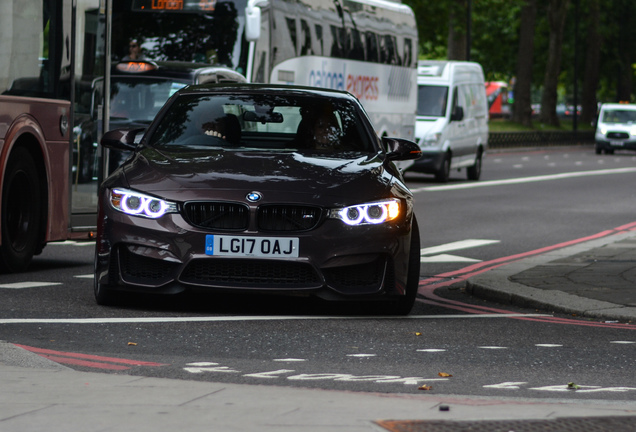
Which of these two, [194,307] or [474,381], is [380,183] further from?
[474,381]

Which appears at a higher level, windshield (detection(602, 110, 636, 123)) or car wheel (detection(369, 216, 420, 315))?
car wheel (detection(369, 216, 420, 315))

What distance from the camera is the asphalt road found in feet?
20.6

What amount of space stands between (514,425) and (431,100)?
81.8 ft

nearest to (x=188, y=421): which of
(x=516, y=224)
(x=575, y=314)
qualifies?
(x=575, y=314)

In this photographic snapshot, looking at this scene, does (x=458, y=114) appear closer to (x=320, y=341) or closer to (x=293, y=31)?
(x=293, y=31)

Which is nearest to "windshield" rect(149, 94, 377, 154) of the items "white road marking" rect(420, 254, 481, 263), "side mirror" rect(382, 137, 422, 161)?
"side mirror" rect(382, 137, 422, 161)

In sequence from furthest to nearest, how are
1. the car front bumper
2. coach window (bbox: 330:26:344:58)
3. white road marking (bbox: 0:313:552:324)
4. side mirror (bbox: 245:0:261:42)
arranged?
coach window (bbox: 330:26:344:58), side mirror (bbox: 245:0:261:42), the car front bumper, white road marking (bbox: 0:313:552:324)

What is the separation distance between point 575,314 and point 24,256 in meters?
4.42

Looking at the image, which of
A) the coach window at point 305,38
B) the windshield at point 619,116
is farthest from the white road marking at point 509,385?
the windshield at point 619,116

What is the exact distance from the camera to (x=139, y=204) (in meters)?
8.22

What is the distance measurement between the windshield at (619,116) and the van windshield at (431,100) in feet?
79.0

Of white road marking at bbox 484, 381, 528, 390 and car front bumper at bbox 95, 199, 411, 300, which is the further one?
car front bumper at bbox 95, 199, 411, 300

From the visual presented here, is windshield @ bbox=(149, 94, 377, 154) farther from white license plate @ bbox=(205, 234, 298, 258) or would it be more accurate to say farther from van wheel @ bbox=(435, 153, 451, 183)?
van wheel @ bbox=(435, 153, 451, 183)

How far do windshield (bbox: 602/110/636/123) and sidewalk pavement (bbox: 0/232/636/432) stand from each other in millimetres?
47871
